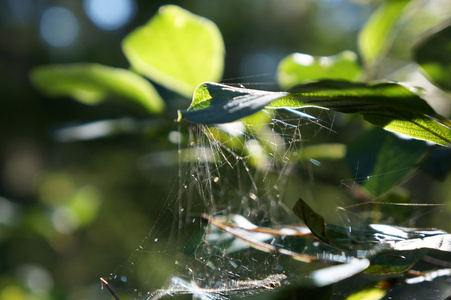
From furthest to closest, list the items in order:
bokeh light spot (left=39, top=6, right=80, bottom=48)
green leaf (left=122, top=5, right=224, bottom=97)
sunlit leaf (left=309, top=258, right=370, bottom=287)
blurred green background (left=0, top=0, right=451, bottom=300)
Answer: bokeh light spot (left=39, top=6, right=80, bottom=48) → blurred green background (left=0, top=0, right=451, bottom=300) → green leaf (left=122, top=5, right=224, bottom=97) → sunlit leaf (left=309, top=258, right=370, bottom=287)

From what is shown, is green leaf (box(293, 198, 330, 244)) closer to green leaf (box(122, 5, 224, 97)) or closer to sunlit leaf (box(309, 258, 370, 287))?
sunlit leaf (box(309, 258, 370, 287))

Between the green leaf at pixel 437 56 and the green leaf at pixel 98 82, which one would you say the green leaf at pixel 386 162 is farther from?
the green leaf at pixel 98 82

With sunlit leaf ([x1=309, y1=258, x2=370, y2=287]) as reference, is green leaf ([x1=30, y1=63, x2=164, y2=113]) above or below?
above

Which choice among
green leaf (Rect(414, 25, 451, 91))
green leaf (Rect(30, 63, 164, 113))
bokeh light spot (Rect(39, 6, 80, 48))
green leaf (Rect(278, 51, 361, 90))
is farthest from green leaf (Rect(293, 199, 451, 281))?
bokeh light spot (Rect(39, 6, 80, 48))

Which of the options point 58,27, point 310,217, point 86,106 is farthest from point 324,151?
point 58,27

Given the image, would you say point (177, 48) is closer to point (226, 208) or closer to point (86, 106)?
point (226, 208)

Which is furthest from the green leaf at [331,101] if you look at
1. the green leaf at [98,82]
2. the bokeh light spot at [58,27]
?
the bokeh light spot at [58,27]

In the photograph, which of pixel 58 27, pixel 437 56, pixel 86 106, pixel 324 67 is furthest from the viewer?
pixel 58 27
